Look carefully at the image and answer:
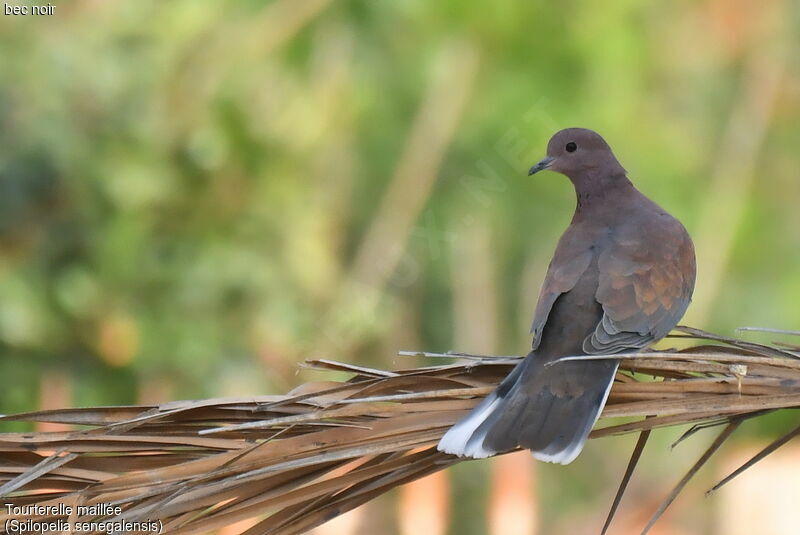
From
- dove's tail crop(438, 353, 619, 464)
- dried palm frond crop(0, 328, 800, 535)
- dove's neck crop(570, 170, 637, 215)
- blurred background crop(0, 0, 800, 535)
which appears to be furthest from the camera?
blurred background crop(0, 0, 800, 535)

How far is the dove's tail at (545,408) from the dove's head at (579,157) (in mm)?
1160

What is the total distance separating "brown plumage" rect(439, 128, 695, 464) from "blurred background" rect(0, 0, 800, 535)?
125 inches

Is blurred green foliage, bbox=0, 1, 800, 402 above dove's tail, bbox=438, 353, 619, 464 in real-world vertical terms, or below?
above

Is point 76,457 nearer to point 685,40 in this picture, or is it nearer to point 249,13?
point 249,13

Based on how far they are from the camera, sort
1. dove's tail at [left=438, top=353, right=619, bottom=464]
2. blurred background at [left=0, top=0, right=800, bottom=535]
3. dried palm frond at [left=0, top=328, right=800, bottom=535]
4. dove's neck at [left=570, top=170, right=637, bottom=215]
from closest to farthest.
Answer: dried palm frond at [left=0, top=328, right=800, bottom=535]
dove's tail at [left=438, top=353, right=619, bottom=464]
dove's neck at [left=570, top=170, right=637, bottom=215]
blurred background at [left=0, top=0, right=800, bottom=535]

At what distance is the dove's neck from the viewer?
3.33 m

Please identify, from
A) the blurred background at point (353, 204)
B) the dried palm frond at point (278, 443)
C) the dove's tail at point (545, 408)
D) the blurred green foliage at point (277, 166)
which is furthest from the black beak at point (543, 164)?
the blurred green foliage at point (277, 166)

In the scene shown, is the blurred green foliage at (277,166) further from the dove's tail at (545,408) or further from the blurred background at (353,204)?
the dove's tail at (545,408)

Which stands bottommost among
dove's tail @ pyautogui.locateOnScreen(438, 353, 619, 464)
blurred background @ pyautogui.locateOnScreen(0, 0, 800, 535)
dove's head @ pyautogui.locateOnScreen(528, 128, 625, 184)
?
dove's tail @ pyautogui.locateOnScreen(438, 353, 619, 464)

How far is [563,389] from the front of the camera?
2.26 metres

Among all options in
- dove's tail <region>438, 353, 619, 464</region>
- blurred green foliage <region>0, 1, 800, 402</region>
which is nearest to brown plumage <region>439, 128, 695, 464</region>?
dove's tail <region>438, 353, 619, 464</region>

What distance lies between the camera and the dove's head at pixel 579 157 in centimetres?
337

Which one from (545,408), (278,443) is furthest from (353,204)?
(278,443)

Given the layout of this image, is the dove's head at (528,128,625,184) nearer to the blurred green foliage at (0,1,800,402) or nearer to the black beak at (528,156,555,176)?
the black beak at (528,156,555,176)
